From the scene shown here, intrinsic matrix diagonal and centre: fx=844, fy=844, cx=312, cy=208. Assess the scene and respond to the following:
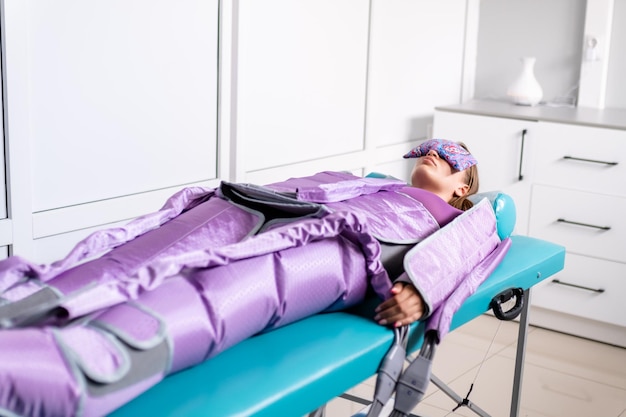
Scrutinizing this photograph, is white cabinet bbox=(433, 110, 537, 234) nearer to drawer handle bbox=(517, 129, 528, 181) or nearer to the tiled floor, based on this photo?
drawer handle bbox=(517, 129, 528, 181)

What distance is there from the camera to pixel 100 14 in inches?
87.4

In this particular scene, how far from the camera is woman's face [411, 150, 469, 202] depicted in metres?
2.28

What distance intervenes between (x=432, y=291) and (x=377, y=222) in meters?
0.24

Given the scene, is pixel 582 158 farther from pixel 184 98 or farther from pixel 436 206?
pixel 184 98

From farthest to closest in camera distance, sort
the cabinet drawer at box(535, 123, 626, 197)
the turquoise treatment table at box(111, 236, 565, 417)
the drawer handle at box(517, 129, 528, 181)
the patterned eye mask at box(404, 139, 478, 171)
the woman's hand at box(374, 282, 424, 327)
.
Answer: the drawer handle at box(517, 129, 528, 181)
the cabinet drawer at box(535, 123, 626, 197)
the patterned eye mask at box(404, 139, 478, 171)
the woman's hand at box(374, 282, 424, 327)
the turquoise treatment table at box(111, 236, 565, 417)

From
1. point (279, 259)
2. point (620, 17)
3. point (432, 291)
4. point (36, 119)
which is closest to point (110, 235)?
point (279, 259)

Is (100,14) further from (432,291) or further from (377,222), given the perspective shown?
(432,291)

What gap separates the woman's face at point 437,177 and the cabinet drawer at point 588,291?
3.78ft

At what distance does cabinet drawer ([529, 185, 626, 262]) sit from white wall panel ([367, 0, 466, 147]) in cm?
66

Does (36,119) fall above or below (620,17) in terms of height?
below

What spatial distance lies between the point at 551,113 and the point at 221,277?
2.29 meters

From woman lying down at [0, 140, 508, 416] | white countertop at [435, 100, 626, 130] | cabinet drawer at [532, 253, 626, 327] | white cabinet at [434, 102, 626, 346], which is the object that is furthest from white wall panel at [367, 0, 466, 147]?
woman lying down at [0, 140, 508, 416]

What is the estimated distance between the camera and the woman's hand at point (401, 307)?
66.8 inches

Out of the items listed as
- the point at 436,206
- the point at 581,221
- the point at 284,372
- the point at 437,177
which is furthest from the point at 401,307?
the point at 581,221
